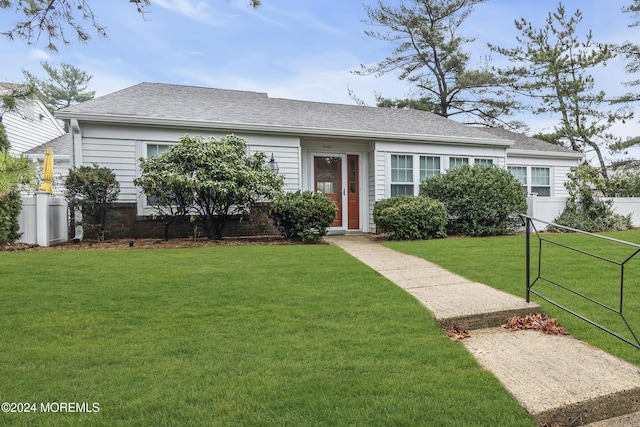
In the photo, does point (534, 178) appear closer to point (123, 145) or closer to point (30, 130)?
point (123, 145)

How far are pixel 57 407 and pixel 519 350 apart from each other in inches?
124

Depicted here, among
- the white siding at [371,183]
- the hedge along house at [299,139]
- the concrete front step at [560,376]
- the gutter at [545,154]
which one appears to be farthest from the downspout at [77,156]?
the gutter at [545,154]

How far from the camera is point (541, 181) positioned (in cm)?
1453

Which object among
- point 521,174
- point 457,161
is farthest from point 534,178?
point 457,161

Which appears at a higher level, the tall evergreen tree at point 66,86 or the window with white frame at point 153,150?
the tall evergreen tree at point 66,86

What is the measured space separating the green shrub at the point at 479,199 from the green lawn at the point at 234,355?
6.21 meters

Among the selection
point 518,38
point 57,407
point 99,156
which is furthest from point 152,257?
point 518,38

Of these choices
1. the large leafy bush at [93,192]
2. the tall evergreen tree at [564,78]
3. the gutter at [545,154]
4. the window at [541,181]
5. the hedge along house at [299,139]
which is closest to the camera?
the large leafy bush at [93,192]

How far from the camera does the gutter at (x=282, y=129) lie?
877 centimetres

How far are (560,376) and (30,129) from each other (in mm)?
19390

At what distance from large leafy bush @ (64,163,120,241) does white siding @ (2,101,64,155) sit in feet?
24.4

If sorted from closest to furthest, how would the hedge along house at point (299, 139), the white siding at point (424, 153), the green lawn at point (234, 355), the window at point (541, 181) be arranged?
the green lawn at point (234, 355), the hedge along house at point (299, 139), the white siding at point (424, 153), the window at point (541, 181)

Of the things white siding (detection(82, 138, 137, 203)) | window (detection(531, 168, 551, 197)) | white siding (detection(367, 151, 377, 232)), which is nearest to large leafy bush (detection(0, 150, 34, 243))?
white siding (detection(82, 138, 137, 203))

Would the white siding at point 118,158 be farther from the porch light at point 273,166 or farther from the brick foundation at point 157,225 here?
the porch light at point 273,166
